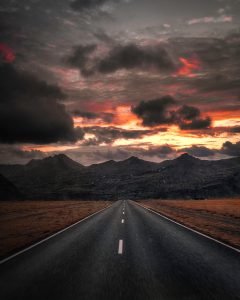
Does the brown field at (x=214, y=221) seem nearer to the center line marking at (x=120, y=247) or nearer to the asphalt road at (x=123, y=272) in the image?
the asphalt road at (x=123, y=272)

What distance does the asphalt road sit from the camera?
589 centimetres

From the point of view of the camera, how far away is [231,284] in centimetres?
650

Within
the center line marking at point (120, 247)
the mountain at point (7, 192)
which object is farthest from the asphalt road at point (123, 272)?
the mountain at point (7, 192)

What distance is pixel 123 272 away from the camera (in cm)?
750

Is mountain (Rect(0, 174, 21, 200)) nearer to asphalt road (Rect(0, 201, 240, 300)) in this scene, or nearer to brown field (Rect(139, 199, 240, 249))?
brown field (Rect(139, 199, 240, 249))

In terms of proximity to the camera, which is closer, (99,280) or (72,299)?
(72,299)

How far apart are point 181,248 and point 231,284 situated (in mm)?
4444

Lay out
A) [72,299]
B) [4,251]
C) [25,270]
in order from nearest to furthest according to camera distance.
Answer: [72,299]
[25,270]
[4,251]

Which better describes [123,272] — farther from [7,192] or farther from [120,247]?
[7,192]

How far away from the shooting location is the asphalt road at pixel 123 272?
589 cm

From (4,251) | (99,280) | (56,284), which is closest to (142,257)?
(99,280)

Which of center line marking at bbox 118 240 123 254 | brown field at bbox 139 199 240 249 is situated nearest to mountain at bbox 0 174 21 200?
brown field at bbox 139 199 240 249

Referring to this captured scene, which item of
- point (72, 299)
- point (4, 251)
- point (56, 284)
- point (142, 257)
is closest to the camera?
point (72, 299)

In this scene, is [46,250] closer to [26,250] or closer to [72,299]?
[26,250]
